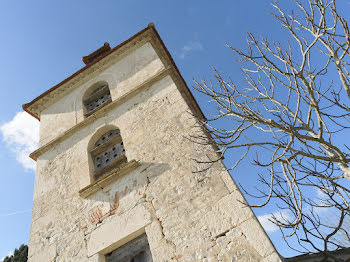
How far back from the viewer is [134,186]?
5121 millimetres

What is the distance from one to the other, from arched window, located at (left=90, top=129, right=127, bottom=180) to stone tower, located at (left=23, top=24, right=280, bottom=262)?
1.1 inches

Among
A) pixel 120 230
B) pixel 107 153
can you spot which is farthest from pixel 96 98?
pixel 120 230

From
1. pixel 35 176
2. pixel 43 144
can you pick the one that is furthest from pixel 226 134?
pixel 43 144

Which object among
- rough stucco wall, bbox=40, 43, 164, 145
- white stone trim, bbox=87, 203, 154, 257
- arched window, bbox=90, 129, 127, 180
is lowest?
white stone trim, bbox=87, 203, 154, 257

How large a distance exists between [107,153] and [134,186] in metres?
1.81

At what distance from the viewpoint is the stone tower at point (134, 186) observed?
3967mm

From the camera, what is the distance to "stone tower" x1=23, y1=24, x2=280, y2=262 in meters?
3.97

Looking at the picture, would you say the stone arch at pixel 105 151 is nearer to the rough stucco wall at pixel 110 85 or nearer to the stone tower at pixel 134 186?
the stone tower at pixel 134 186

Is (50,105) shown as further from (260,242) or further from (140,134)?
(260,242)

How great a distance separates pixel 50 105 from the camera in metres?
9.10

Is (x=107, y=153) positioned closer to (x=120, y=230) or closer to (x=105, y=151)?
(x=105, y=151)

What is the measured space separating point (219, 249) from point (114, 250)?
1.94 metres

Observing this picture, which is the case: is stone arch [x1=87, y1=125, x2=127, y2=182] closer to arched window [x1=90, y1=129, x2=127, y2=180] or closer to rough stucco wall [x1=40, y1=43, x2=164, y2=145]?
arched window [x1=90, y1=129, x2=127, y2=180]

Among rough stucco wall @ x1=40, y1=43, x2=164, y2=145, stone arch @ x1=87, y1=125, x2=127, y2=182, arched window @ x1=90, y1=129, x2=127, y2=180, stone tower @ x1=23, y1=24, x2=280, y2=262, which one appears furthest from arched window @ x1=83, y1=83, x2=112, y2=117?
arched window @ x1=90, y1=129, x2=127, y2=180
